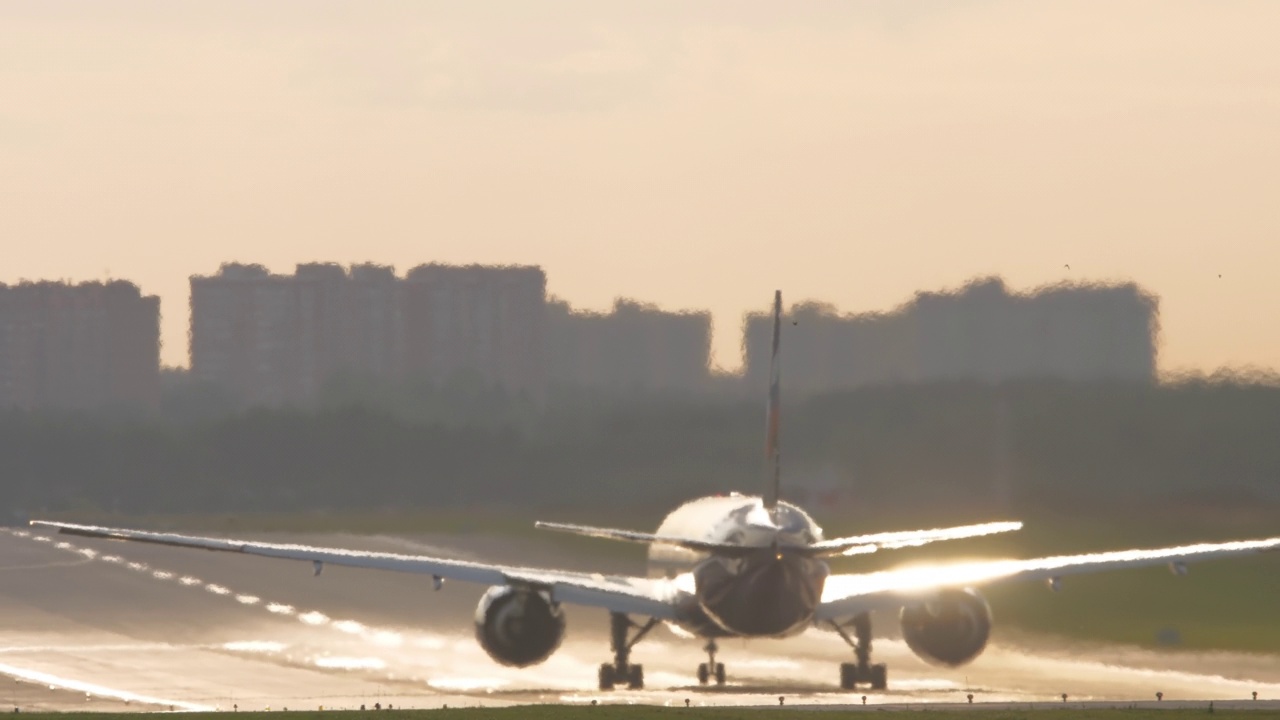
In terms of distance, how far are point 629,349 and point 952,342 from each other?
1140 centimetres

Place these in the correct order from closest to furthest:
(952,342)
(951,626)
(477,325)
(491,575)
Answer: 1. (491,575)
2. (951,626)
3. (952,342)
4. (477,325)

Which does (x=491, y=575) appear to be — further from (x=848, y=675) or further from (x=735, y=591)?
(x=848, y=675)

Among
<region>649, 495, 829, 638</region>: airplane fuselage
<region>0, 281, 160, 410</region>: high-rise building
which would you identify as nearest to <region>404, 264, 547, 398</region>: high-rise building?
<region>0, 281, 160, 410</region>: high-rise building

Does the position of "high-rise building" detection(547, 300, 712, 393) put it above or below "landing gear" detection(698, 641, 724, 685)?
above

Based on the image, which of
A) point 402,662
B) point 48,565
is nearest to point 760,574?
point 402,662

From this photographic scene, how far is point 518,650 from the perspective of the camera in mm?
43969

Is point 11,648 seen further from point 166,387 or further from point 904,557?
point 166,387

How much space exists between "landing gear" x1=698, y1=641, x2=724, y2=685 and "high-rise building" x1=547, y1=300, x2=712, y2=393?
83.0ft

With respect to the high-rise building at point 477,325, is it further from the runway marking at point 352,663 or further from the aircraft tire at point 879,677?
the aircraft tire at point 879,677

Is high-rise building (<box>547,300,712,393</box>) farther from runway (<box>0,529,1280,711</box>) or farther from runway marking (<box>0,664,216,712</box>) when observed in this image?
runway marking (<box>0,664,216,712</box>)

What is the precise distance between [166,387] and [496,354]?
17.3 m

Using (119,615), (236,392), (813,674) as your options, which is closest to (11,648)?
(119,615)

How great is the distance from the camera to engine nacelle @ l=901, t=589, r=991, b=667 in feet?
145

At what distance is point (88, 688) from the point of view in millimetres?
43750
